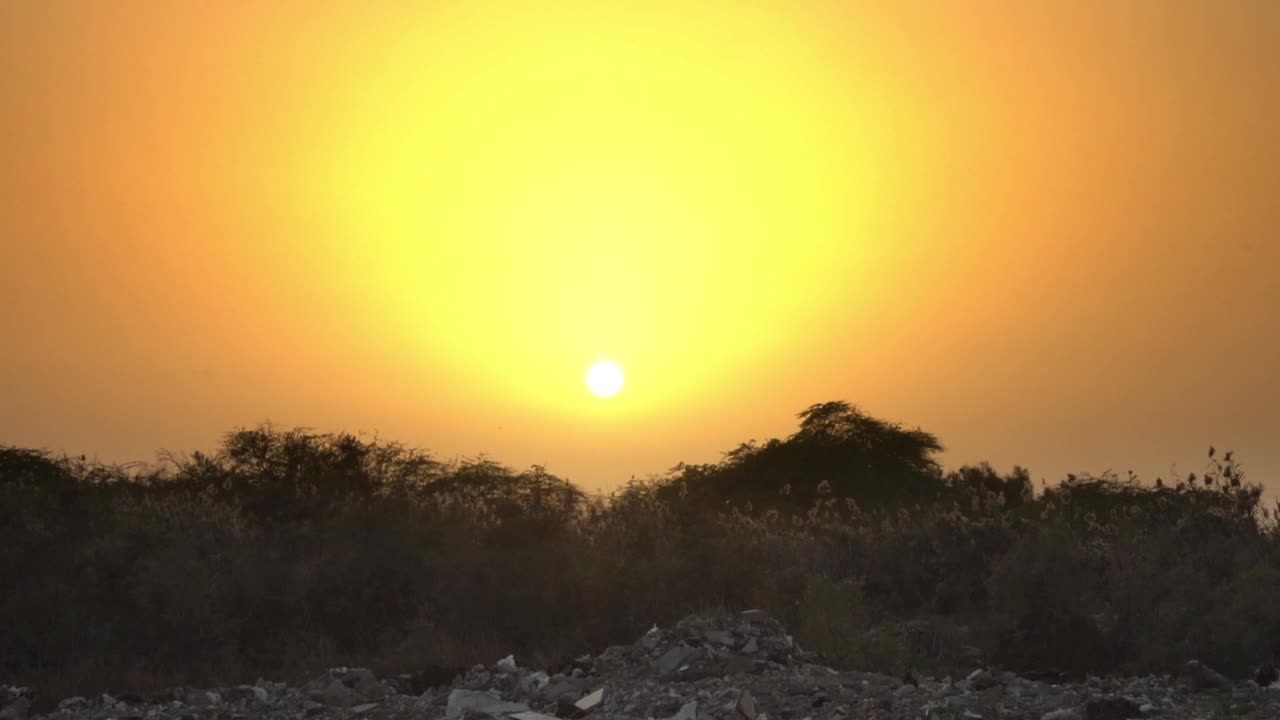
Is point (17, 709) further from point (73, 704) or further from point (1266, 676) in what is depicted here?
point (1266, 676)

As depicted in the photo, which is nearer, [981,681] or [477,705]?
[477,705]

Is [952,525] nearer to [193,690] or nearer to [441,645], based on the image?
[441,645]

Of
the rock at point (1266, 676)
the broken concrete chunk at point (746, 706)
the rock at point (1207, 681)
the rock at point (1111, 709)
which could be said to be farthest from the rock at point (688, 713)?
the rock at point (1266, 676)

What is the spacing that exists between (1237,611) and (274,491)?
17.4 m

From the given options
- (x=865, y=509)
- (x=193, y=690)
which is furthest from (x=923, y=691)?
(x=865, y=509)

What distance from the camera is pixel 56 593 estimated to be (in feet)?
64.8

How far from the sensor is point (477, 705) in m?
13.4

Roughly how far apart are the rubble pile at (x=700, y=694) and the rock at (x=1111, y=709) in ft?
0.05

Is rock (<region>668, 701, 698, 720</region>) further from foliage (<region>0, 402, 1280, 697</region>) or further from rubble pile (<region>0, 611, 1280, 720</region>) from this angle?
foliage (<region>0, 402, 1280, 697</region>)

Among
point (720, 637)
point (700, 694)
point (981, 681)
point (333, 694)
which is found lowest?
point (981, 681)

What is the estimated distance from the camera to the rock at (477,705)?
1315 cm

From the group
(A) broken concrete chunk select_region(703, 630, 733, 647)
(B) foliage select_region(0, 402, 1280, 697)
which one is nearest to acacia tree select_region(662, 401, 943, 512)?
(B) foliage select_region(0, 402, 1280, 697)

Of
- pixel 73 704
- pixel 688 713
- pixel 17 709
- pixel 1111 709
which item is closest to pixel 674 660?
pixel 688 713

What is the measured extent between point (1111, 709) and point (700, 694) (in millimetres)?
3733
